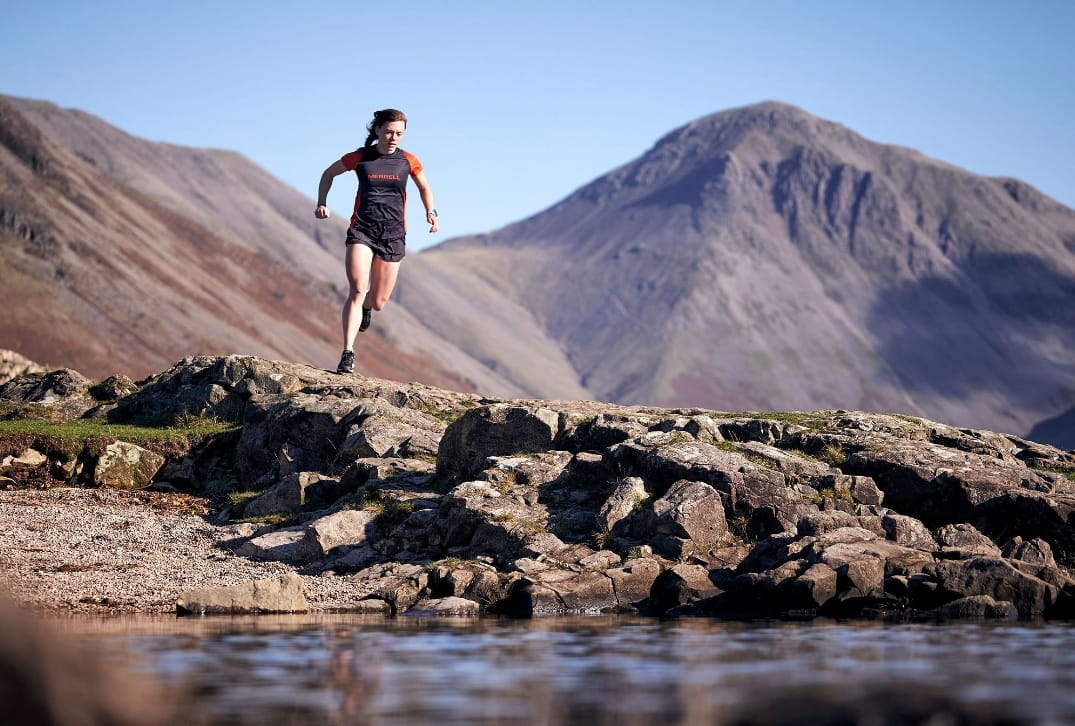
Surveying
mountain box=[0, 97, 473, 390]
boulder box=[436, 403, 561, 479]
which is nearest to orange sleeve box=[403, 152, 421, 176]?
boulder box=[436, 403, 561, 479]

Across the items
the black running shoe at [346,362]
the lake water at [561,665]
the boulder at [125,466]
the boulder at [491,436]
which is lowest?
the lake water at [561,665]

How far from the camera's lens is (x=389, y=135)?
87.1ft

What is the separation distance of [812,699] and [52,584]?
13.7m

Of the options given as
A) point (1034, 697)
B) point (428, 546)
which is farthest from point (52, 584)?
point (1034, 697)

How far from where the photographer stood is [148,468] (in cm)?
2925

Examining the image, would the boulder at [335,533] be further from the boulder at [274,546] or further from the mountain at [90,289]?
the mountain at [90,289]

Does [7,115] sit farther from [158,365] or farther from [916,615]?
[916,615]

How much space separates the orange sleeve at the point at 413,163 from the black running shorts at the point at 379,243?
1.57 m

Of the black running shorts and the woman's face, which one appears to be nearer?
the woman's face

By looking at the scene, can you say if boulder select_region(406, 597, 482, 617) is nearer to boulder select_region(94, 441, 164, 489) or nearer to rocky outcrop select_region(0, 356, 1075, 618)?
rocky outcrop select_region(0, 356, 1075, 618)

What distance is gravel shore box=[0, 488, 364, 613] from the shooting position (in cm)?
2016

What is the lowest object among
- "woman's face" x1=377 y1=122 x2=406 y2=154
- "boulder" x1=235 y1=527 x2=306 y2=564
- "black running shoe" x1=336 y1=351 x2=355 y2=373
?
"boulder" x1=235 y1=527 x2=306 y2=564

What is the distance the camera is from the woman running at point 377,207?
2668 centimetres

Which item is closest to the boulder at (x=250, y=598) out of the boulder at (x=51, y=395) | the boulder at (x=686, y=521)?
the boulder at (x=686, y=521)
